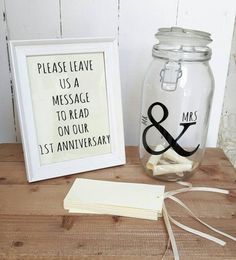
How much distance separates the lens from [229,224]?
0.57m

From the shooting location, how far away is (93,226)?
1.82 ft

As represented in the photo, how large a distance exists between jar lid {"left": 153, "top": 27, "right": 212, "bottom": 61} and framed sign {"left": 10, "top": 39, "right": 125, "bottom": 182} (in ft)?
0.40

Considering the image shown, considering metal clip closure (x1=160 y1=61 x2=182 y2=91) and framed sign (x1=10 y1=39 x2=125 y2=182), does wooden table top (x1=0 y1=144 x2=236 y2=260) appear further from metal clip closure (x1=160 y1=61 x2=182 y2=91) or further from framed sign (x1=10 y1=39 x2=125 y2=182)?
metal clip closure (x1=160 y1=61 x2=182 y2=91)

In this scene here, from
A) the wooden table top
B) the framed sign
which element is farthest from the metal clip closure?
the wooden table top

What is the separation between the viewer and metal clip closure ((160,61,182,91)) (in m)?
0.69

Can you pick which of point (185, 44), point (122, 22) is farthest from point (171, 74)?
point (122, 22)

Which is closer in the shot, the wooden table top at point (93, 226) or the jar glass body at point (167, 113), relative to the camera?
the wooden table top at point (93, 226)

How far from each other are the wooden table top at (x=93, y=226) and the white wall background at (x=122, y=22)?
0.33 meters

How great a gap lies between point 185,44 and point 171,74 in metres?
0.07

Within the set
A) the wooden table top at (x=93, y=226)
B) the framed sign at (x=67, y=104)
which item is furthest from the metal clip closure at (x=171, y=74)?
the wooden table top at (x=93, y=226)

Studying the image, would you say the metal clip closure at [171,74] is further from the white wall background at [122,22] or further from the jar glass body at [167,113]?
the white wall background at [122,22]

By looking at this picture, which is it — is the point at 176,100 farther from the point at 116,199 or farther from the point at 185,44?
the point at 116,199

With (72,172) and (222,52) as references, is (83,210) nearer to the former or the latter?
(72,172)

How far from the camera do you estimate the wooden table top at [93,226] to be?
500 mm
